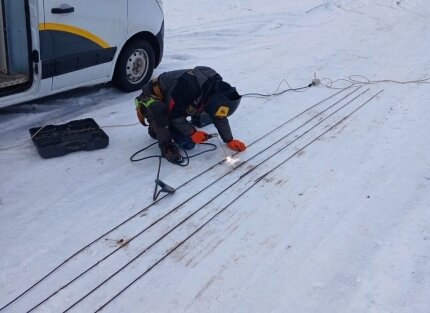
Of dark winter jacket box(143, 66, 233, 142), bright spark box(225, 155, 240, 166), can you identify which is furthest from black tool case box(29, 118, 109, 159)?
bright spark box(225, 155, 240, 166)

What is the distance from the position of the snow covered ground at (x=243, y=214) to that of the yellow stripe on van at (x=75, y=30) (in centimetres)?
78

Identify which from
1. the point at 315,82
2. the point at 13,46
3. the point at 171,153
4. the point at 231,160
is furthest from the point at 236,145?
the point at 13,46

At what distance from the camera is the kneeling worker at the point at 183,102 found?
4328 mm

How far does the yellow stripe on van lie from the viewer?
4750 mm

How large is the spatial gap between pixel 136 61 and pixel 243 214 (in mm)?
3153

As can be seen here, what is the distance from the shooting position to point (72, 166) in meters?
4.39

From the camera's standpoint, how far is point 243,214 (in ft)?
12.5

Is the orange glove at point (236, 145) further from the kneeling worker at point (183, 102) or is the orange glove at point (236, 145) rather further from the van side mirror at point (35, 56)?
the van side mirror at point (35, 56)

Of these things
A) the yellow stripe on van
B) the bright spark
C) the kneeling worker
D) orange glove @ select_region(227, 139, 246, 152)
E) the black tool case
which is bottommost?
the bright spark

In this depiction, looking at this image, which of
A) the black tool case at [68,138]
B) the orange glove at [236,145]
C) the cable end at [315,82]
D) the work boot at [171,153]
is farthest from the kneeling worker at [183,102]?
the cable end at [315,82]

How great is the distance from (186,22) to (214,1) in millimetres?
1929

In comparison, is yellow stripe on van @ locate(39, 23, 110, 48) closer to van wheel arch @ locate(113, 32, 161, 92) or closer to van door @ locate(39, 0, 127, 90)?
van door @ locate(39, 0, 127, 90)

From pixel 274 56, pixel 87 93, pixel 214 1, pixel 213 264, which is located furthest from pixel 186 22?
pixel 213 264

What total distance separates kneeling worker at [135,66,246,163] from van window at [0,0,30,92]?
1.40 meters
